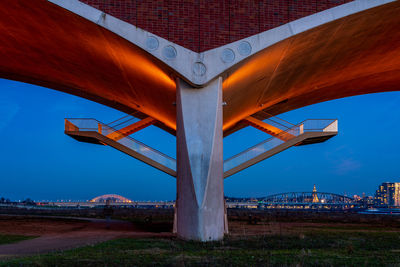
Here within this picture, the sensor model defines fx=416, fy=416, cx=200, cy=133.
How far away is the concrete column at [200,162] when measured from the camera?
15945 mm

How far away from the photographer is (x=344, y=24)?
700 inches

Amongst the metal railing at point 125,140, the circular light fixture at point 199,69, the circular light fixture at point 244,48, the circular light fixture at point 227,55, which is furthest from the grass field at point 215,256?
the metal railing at point 125,140

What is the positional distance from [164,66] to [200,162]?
4152 millimetres

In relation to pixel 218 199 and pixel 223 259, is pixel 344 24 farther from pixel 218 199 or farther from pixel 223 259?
pixel 223 259

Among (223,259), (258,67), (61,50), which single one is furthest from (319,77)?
(223,259)

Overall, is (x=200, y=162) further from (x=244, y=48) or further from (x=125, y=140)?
(x=125, y=140)

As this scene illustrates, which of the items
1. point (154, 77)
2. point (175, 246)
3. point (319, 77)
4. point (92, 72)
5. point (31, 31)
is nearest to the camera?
point (175, 246)

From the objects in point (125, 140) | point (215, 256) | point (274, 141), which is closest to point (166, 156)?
point (125, 140)

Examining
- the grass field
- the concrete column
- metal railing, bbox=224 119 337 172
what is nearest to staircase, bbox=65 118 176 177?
metal railing, bbox=224 119 337 172

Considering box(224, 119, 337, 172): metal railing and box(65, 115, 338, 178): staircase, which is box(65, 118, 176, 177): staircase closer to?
box(65, 115, 338, 178): staircase

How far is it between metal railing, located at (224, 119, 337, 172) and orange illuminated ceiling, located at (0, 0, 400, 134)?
8.75 feet

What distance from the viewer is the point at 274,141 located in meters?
25.3

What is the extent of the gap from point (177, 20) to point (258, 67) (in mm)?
4789

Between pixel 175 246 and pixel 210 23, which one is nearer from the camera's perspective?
pixel 175 246
